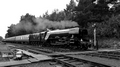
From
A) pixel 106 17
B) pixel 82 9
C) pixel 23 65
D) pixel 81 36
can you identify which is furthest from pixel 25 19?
pixel 23 65

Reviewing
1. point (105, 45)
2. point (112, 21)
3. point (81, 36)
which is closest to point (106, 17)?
point (112, 21)

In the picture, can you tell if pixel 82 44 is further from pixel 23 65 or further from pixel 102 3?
pixel 102 3

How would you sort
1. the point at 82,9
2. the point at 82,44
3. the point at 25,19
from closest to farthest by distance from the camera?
the point at 82,44 → the point at 82,9 → the point at 25,19

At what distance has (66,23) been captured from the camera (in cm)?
2183

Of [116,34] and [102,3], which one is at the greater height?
[102,3]

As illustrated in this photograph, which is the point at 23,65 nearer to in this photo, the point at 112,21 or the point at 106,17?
the point at 112,21

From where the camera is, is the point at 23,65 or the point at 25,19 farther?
the point at 25,19

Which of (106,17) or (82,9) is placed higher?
(82,9)

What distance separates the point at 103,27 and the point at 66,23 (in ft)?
20.6

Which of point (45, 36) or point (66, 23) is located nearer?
point (45, 36)

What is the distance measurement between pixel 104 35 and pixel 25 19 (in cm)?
4741

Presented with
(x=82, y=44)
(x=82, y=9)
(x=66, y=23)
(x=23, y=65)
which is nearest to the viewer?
(x=23, y=65)

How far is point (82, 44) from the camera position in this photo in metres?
13.8

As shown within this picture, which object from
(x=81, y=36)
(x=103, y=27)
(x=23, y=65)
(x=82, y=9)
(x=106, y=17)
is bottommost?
(x=23, y=65)
